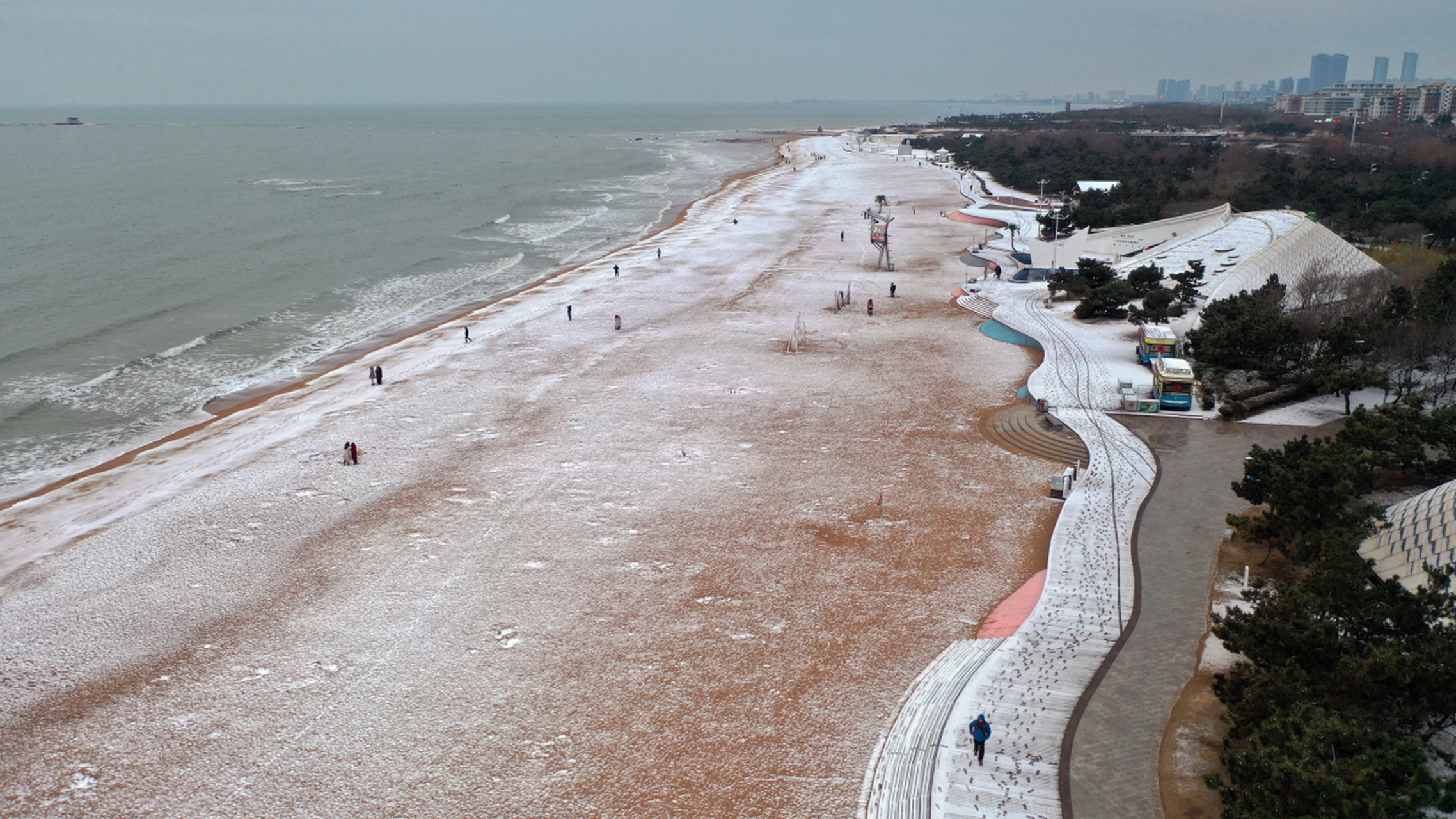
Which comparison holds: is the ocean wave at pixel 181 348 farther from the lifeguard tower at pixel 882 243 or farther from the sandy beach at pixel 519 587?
the lifeguard tower at pixel 882 243

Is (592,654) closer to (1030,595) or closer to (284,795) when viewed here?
(284,795)

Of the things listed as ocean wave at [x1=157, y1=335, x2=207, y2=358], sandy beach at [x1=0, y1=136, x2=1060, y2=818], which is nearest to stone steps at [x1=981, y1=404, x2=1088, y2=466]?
sandy beach at [x1=0, y1=136, x2=1060, y2=818]

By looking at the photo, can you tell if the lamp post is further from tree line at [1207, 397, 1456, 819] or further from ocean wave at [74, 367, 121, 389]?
ocean wave at [74, 367, 121, 389]

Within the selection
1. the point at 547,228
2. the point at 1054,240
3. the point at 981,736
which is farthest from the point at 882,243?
the point at 981,736

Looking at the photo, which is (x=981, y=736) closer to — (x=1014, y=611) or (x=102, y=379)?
(x=1014, y=611)

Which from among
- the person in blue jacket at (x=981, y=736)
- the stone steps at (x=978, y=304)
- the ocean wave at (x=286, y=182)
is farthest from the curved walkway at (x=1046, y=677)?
the ocean wave at (x=286, y=182)

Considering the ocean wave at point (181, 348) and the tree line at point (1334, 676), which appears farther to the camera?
the ocean wave at point (181, 348)
